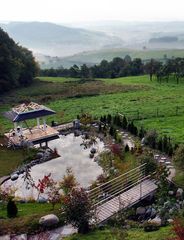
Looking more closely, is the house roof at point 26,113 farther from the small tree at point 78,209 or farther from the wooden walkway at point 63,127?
the small tree at point 78,209

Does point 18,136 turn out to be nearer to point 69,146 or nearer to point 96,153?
point 69,146

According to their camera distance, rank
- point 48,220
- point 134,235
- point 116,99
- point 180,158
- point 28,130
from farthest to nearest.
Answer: point 116,99
point 28,130
point 180,158
point 48,220
point 134,235

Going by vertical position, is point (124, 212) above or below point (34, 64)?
below

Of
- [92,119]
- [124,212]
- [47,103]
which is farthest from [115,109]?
[124,212]

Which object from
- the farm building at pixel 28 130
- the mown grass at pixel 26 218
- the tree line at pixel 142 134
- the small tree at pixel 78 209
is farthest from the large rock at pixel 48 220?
the farm building at pixel 28 130

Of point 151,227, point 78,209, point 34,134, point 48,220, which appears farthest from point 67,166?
point 151,227

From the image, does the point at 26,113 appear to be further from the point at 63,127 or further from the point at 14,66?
the point at 14,66

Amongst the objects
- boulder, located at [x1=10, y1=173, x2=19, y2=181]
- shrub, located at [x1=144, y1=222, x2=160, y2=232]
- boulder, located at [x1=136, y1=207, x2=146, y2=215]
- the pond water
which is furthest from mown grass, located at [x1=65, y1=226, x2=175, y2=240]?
boulder, located at [x1=10, y1=173, x2=19, y2=181]
